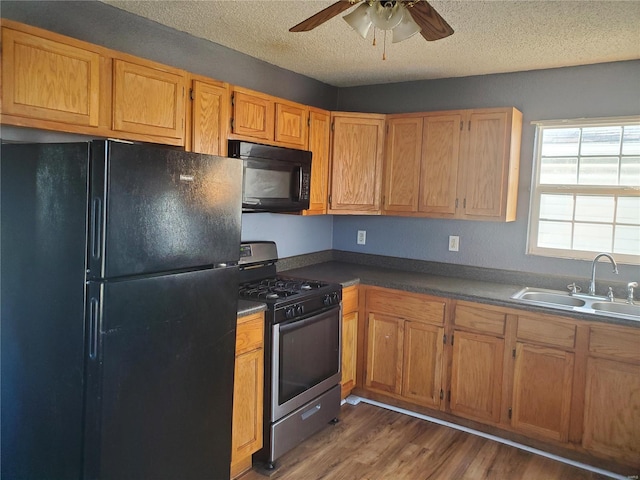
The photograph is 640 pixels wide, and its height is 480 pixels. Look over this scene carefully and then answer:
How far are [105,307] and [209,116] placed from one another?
1.27 m

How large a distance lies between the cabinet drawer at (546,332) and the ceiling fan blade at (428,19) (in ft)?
5.78

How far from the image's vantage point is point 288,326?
273 centimetres

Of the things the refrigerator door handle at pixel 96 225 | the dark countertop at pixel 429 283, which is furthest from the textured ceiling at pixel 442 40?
the dark countertop at pixel 429 283

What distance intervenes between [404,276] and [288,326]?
3.95 ft

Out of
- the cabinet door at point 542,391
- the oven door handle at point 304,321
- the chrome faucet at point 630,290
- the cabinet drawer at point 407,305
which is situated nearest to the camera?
the oven door handle at point 304,321

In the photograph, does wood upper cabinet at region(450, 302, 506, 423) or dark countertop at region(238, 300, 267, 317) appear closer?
dark countertop at region(238, 300, 267, 317)

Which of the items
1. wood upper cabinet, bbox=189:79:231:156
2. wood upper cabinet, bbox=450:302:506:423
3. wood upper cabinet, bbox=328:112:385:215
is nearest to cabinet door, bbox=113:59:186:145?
wood upper cabinet, bbox=189:79:231:156

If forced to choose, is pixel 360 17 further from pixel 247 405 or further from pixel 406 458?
pixel 406 458

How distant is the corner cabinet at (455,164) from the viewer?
3.25 metres

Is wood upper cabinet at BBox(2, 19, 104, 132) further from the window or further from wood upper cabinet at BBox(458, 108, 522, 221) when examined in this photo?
the window

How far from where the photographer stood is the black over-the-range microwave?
2830 millimetres

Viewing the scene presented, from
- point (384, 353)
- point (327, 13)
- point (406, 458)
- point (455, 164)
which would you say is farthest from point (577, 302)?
point (327, 13)

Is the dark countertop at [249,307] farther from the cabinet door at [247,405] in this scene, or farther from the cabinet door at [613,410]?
the cabinet door at [613,410]

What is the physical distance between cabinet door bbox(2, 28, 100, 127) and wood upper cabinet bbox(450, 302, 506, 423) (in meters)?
2.37
